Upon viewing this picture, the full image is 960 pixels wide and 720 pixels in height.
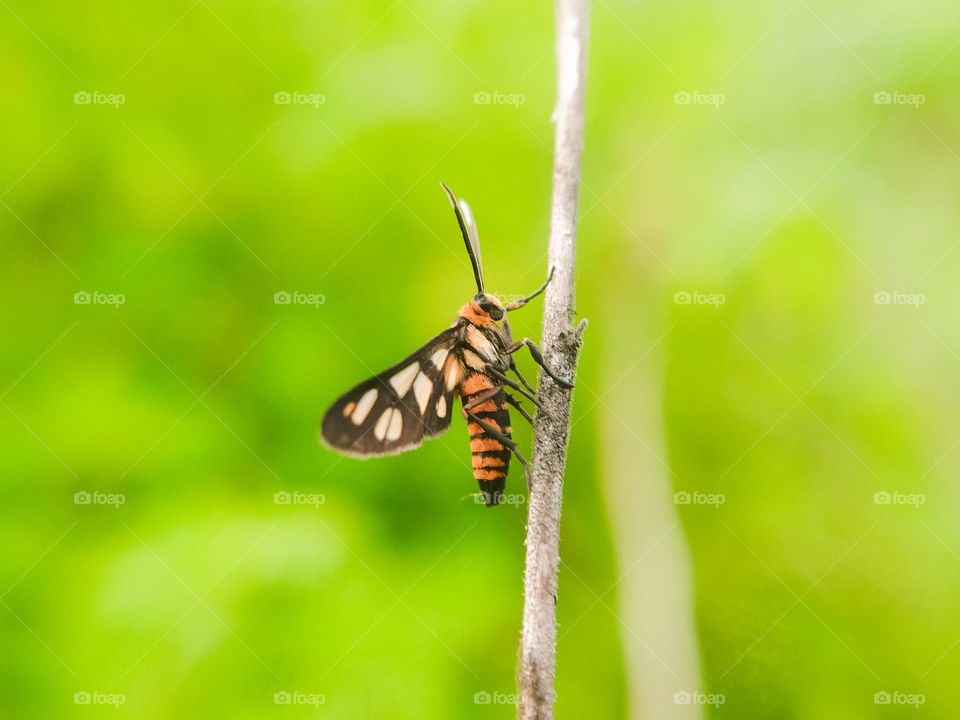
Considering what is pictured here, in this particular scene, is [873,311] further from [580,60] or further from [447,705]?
[447,705]

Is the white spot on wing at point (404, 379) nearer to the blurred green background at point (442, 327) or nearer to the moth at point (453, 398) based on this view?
the moth at point (453, 398)

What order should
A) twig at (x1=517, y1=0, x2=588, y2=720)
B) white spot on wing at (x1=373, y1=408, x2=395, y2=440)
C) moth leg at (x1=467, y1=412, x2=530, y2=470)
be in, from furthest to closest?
white spot on wing at (x1=373, y1=408, x2=395, y2=440) < moth leg at (x1=467, y1=412, x2=530, y2=470) < twig at (x1=517, y1=0, x2=588, y2=720)

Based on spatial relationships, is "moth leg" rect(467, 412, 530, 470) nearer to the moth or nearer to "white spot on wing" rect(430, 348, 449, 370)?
the moth

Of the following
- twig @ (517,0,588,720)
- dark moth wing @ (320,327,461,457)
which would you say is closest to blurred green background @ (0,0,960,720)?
dark moth wing @ (320,327,461,457)

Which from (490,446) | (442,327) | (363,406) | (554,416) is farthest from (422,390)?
(554,416)

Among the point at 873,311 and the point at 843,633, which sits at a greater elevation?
the point at 873,311

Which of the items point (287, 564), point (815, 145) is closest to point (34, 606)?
point (287, 564)
